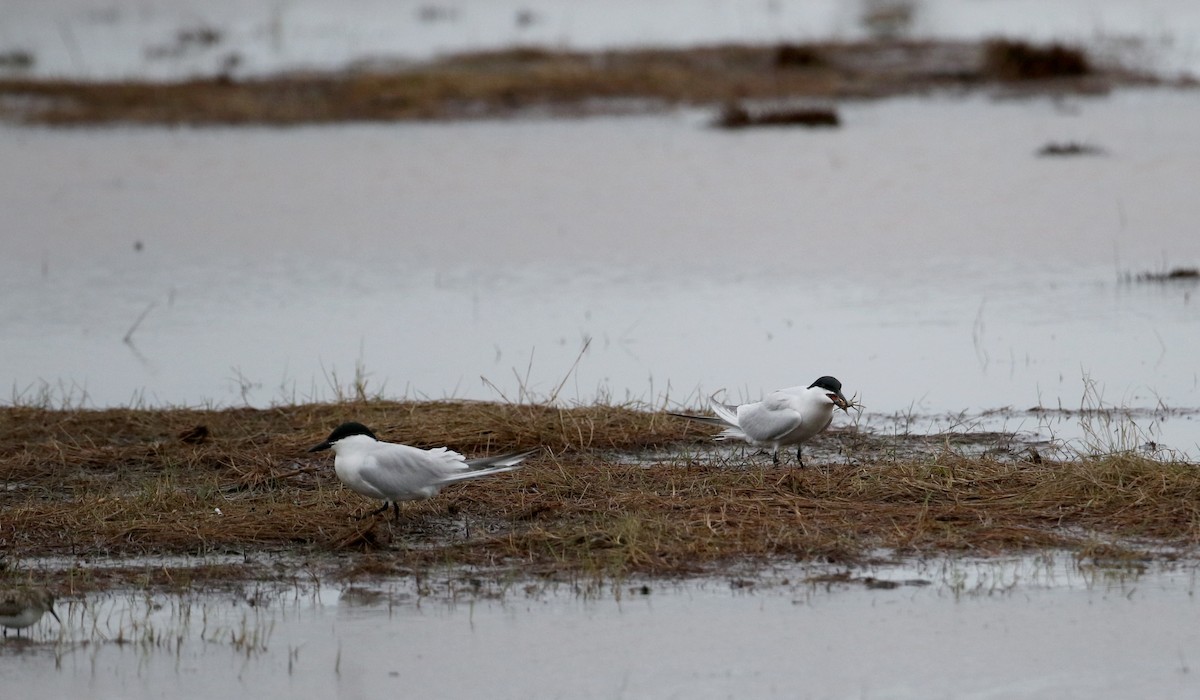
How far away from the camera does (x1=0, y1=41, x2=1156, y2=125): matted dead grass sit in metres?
23.1

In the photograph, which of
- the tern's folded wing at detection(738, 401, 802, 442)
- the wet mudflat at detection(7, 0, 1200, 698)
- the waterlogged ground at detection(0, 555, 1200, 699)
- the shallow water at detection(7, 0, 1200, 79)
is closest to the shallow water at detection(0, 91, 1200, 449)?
the wet mudflat at detection(7, 0, 1200, 698)

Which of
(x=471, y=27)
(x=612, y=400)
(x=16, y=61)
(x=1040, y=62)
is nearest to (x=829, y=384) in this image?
(x=612, y=400)

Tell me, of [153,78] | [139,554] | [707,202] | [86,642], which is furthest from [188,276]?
[153,78]

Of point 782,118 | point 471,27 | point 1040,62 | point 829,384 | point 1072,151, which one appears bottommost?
point 829,384

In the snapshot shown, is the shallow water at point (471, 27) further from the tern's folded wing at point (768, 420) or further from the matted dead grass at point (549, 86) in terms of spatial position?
the tern's folded wing at point (768, 420)

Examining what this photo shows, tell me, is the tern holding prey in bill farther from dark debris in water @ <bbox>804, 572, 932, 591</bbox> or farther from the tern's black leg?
the tern's black leg

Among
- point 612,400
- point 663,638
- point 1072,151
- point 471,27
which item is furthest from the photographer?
point 471,27

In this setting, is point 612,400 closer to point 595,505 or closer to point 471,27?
point 595,505

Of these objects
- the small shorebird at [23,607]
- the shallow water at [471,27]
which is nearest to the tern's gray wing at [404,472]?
the small shorebird at [23,607]

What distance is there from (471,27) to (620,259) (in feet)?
59.0

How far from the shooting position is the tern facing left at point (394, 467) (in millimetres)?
6480

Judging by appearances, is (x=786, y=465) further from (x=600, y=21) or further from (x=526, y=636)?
(x=600, y=21)

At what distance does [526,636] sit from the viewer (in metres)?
5.61

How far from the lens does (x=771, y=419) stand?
23.9 ft
